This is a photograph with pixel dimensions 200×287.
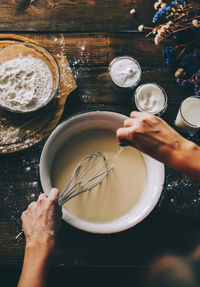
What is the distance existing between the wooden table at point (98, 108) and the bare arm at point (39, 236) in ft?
0.24

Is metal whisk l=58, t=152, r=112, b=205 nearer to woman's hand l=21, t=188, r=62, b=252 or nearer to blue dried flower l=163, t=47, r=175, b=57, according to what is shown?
woman's hand l=21, t=188, r=62, b=252

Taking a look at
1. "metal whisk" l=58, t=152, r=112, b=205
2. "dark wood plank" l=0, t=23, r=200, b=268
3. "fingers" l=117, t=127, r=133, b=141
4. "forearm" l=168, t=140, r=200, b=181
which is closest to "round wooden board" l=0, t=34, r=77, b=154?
"dark wood plank" l=0, t=23, r=200, b=268

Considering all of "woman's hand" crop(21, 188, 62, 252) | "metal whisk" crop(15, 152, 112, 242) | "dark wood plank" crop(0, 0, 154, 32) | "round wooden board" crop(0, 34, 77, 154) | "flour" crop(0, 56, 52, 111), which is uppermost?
"dark wood plank" crop(0, 0, 154, 32)

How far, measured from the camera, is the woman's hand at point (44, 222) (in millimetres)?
673

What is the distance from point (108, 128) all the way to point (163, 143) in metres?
0.23

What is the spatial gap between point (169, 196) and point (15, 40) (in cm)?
66

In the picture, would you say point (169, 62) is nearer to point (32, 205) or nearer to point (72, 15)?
point (72, 15)

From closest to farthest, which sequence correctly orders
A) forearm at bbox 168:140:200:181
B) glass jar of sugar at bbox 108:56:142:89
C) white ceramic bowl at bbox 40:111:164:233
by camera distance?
forearm at bbox 168:140:200:181, white ceramic bowl at bbox 40:111:164:233, glass jar of sugar at bbox 108:56:142:89

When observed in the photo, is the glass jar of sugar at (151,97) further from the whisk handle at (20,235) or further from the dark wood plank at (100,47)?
the whisk handle at (20,235)

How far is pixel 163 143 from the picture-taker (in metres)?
0.59

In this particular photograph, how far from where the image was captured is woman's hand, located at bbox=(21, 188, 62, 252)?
2.21 ft

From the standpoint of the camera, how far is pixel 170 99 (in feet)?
2.71

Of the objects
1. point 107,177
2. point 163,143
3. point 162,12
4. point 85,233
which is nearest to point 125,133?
point 163,143

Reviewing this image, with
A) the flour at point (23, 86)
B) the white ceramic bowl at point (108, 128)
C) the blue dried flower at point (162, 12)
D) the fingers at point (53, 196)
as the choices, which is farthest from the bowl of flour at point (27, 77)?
the blue dried flower at point (162, 12)
